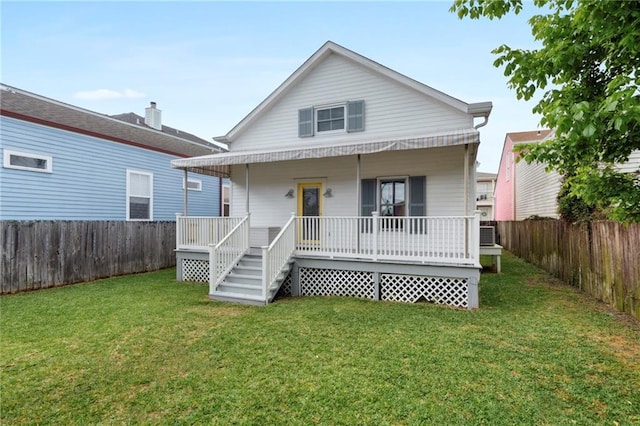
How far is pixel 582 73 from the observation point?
3.64 m

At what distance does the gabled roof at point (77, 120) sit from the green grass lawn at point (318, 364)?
581cm

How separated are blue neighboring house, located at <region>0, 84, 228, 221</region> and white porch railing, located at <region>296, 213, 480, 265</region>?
188 inches

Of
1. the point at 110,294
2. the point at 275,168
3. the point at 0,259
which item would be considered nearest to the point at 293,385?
the point at 110,294

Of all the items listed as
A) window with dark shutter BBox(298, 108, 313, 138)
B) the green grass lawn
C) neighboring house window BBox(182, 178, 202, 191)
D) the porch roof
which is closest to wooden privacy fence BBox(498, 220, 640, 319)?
the green grass lawn

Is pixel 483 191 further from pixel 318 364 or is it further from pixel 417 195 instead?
pixel 318 364

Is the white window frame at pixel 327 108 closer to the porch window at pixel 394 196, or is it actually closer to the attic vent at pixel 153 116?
the porch window at pixel 394 196

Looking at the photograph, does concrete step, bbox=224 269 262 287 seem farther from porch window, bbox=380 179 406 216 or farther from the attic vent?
the attic vent

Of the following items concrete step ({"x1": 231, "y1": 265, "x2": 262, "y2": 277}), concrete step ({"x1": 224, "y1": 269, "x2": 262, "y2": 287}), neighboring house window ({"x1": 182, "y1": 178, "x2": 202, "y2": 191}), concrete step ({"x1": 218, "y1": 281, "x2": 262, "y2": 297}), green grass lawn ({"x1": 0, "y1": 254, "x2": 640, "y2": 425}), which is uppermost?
neighboring house window ({"x1": 182, "y1": 178, "x2": 202, "y2": 191})

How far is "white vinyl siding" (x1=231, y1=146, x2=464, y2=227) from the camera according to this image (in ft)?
28.1

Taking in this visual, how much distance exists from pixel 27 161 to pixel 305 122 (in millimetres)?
8233

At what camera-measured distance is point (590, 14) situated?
2.94 metres

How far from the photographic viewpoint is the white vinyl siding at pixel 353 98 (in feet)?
29.6

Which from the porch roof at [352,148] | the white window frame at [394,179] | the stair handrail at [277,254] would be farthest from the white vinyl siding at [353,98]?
the stair handrail at [277,254]

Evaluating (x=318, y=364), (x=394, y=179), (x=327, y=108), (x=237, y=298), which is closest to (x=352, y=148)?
(x=394, y=179)
